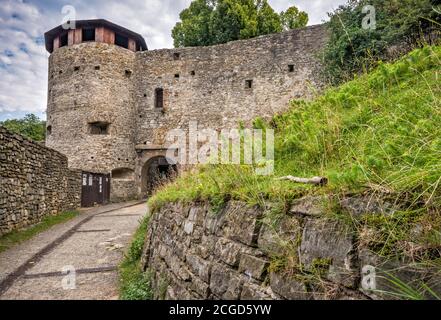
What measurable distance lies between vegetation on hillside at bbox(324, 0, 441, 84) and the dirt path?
673cm

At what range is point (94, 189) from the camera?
1551 cm

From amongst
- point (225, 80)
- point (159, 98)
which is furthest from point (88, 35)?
point (225, 80)

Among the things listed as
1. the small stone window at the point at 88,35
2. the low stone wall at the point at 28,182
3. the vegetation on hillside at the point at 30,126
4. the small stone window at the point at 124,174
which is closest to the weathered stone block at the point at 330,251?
the low stone wall at the point at 28,182

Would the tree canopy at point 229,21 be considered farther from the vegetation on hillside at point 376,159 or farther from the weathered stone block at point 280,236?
the weathered stone block at point 280,236

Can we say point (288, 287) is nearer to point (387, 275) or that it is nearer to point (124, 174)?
point (387, 275)

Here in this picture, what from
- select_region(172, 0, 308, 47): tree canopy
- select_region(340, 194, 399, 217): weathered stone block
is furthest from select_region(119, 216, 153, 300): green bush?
select_region(172, 0, 308, 47): tree canopy

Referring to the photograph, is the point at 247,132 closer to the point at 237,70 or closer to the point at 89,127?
the point at 237,70

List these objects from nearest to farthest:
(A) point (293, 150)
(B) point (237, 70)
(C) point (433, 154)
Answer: (C) point (433, 154) < (A) point (293, 150) < (B) point (237, 70)

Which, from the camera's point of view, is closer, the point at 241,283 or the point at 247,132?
the point at 241,283

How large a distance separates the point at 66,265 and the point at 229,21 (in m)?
19.4

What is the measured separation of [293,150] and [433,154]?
167cm

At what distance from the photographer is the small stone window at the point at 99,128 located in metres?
17.6
